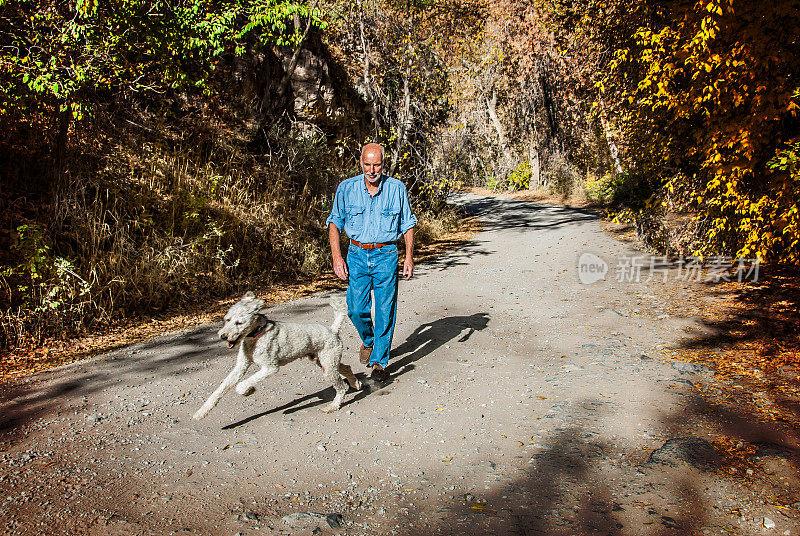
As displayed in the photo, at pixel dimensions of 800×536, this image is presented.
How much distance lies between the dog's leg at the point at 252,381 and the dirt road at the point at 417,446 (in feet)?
1.47

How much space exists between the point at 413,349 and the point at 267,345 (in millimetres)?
2684

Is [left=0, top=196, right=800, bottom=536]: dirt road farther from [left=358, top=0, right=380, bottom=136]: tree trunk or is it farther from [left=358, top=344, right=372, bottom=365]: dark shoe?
[left=358, top=0, right=380, bottom=136]: tree trunk

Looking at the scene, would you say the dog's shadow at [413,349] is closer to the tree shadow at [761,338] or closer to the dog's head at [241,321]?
the dog's head at [241,321]

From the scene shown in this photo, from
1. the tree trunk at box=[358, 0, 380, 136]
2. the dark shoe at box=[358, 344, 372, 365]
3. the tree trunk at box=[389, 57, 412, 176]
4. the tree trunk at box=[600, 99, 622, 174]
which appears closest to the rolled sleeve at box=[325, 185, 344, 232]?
the dark shoe at box=[358, 344, 372, 365]

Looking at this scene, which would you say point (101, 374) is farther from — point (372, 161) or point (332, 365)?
point (372, 161)

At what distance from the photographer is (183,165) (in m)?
10.2

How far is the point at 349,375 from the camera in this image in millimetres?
5109

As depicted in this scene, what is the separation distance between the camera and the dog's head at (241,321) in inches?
160

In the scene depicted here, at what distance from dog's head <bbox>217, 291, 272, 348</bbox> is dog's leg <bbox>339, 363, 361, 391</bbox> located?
1.05 meters

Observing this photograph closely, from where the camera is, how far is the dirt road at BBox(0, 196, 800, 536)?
3305 millimetres

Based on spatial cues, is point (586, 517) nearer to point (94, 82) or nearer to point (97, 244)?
point (97, 244)


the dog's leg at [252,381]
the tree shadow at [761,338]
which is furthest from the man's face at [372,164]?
the tree shadow at [761,338]

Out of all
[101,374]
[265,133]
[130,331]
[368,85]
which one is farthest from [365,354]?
[368,85]

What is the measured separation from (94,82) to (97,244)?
2407mm
